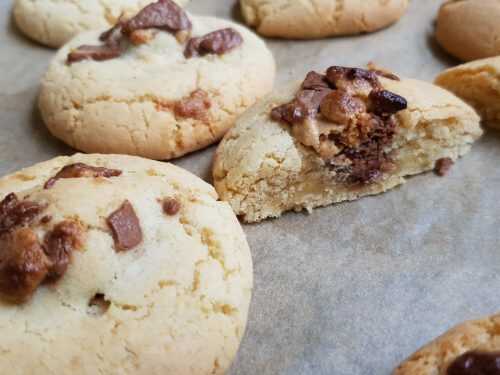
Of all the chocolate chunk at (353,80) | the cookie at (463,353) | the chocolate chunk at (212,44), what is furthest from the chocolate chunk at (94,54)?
the cookie at (463,353)

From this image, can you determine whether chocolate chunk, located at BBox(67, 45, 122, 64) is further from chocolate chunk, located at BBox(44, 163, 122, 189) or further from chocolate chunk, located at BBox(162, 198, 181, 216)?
chocolate chunk, located at BBox(162, 198, 181, 216)

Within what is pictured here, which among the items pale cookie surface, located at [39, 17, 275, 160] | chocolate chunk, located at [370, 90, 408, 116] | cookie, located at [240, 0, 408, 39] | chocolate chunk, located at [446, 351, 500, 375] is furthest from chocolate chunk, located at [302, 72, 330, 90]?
chocolate chunk, located at [446, 351, 500, 375]

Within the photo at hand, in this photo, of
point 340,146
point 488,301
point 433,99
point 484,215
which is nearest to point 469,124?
point 433,99

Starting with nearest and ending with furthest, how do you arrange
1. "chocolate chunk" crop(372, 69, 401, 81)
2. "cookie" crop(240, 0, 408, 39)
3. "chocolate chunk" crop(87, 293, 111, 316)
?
"chocolate chunk" crop(87, 293, 111, 316), "chocolate chunk" crop(372, 69, 401, 81), "cookie" crop(240, 0, 408, 39)

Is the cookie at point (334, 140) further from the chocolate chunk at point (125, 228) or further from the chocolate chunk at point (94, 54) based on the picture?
the chocolate chunk at point (94, 54)

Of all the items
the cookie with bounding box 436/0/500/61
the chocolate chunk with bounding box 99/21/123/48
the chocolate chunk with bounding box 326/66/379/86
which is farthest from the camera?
the cookie with bounding box 436/0/500/61

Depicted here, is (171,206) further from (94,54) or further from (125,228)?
(94,54)

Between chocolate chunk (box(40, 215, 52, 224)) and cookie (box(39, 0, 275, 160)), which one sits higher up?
chocolate chunk (box(40, 215, 52, 224))

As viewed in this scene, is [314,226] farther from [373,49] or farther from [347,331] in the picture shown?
[373,49]
